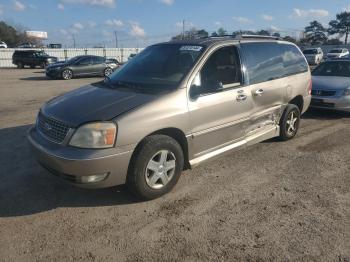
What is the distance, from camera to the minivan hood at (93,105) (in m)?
3.83

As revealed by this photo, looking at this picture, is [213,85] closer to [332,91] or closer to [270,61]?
[270,61]

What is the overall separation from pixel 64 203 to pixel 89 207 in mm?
316

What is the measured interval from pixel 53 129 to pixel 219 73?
88.1 inches

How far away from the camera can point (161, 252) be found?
3.23 meters

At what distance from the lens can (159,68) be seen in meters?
4.85

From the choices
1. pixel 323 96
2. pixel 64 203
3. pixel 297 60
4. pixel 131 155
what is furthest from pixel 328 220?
pixel 323 96

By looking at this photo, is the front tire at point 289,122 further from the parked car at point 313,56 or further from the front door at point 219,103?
the parked car at point 313,56

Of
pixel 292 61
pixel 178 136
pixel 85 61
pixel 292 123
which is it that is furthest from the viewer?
pixel 85 61

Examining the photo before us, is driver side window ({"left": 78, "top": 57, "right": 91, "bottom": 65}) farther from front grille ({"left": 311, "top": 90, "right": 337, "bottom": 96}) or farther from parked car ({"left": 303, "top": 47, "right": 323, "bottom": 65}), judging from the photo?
parked car ({"left": 303, "top": 47, "right": 323, "bottom": 65})

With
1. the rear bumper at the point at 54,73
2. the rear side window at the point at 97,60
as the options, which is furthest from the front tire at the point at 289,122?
the rear side window at the point at 97,60

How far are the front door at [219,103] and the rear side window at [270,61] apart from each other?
28 cm

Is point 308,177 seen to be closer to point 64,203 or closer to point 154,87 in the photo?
point 154,87

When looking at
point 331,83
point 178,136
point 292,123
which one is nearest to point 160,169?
point 178,136

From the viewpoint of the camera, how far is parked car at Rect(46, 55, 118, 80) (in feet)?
68.7
